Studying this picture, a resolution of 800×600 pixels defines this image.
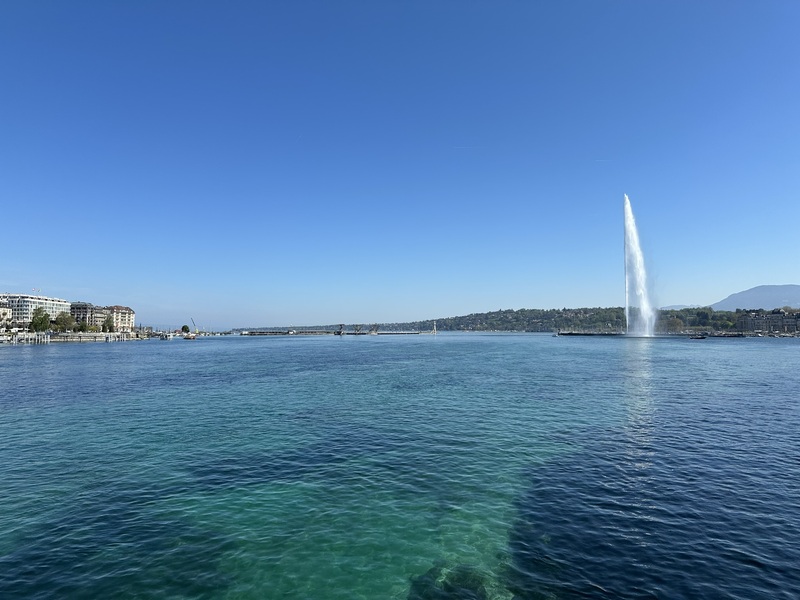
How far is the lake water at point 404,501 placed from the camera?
14172 millimetres

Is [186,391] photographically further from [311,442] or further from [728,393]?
[728,393]

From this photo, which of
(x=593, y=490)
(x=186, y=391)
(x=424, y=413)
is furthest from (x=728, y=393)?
(x=186, y=391)

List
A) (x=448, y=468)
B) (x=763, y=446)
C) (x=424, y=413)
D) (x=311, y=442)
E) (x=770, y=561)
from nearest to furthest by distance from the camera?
(x=770, y=561) < (x=448, y=468) < (x=763, y=446) < (x=311, y=442) < (x=424, y=413)

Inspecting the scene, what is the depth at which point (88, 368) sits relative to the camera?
3492 inches

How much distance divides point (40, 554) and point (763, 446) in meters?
40.3

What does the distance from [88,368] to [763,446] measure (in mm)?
108396

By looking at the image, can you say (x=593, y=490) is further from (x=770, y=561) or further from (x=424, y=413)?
(x=424, y=413)

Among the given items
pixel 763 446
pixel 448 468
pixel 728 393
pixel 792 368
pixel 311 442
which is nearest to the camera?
pixel 448 468

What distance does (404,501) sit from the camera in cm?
2033

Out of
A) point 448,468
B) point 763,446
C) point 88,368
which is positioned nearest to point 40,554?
point 448,468

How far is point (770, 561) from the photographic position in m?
14.8

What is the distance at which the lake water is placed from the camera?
46.5ft

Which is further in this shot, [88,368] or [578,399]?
[88,368]

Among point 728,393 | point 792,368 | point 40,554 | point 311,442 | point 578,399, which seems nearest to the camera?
point 40,554
